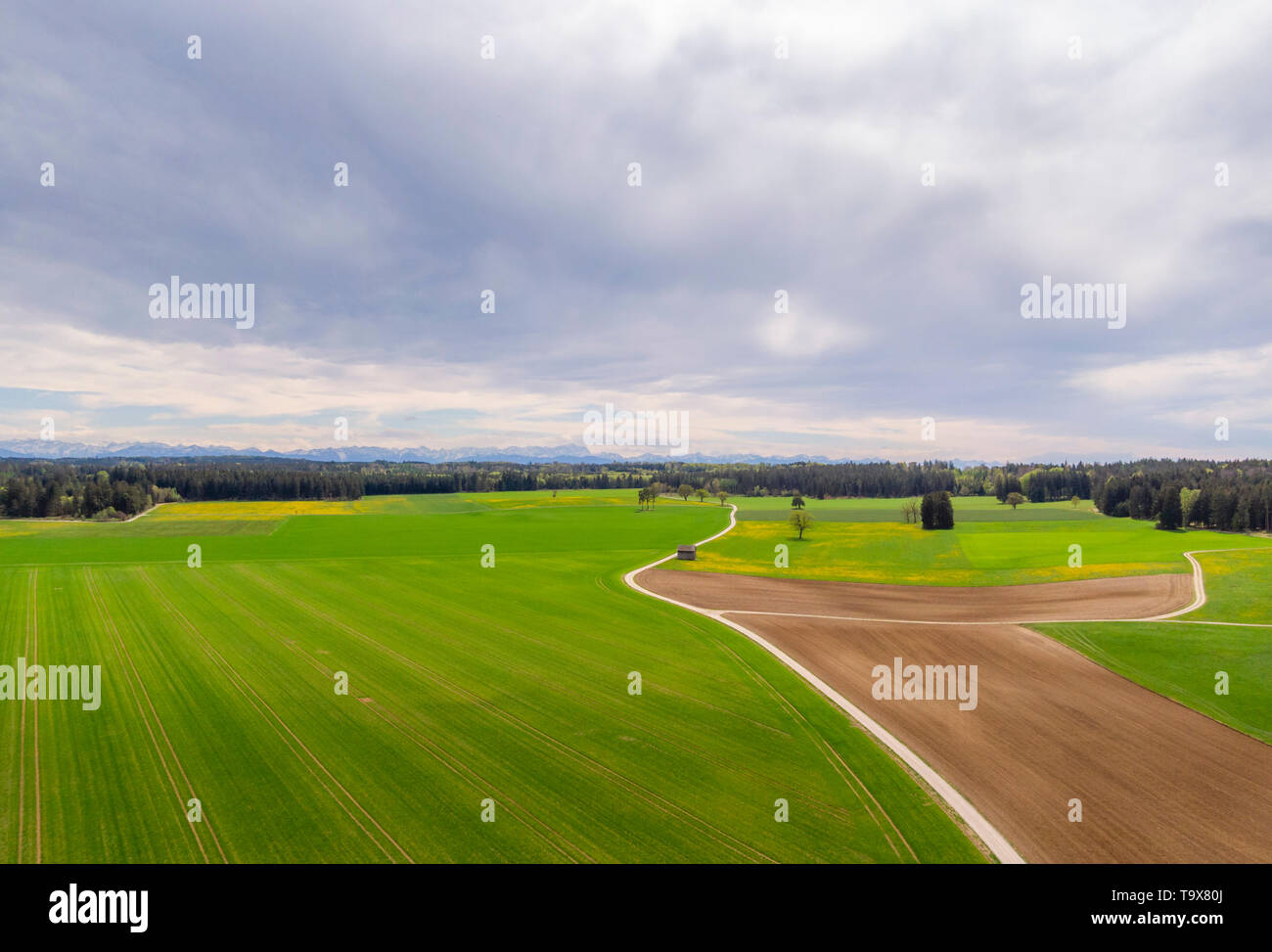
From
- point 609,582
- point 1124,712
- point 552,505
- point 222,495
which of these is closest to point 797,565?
point 609,582

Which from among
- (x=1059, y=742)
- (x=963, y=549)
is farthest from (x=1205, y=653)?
(x=963, y=549)

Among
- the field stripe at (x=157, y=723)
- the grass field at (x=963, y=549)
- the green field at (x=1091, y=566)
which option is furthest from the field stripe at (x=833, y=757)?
the grass field at (x=963, y=549)

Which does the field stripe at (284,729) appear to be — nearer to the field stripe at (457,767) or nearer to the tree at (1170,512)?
the field stripe at (457,767)

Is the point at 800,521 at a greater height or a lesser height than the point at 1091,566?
greater

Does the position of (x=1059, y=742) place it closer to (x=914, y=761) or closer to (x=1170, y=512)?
(x=914, y=761)
